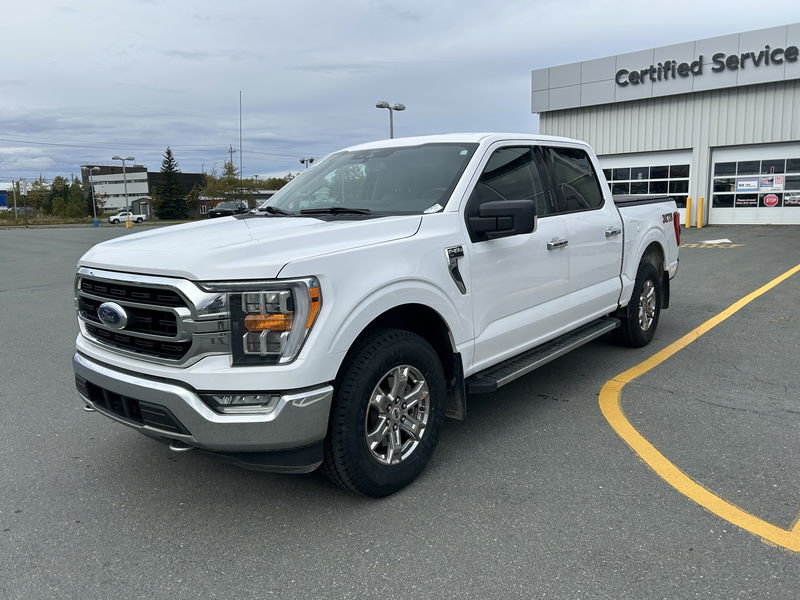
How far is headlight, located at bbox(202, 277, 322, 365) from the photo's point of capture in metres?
2.81

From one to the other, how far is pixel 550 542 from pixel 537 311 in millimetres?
1860

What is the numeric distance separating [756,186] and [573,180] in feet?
82.5

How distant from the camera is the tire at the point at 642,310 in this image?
237 inches

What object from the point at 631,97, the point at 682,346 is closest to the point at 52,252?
the point at 682,346

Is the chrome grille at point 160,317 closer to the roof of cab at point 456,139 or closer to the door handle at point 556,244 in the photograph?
the roof of cab at point 456,139

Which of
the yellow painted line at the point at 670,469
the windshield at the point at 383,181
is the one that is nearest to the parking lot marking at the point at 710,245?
the yellow painted line at the point at 670,469

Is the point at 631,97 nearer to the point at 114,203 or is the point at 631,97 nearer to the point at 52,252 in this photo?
the point at 52,252

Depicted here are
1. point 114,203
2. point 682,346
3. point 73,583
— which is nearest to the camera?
point 73,583

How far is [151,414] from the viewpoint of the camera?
297 centimetres

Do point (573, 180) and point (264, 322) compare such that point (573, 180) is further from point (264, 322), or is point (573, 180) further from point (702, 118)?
point (702, 118)

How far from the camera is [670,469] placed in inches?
Result: 142

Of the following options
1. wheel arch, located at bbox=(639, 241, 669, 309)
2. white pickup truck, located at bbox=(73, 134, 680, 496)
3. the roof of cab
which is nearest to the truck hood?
white pickup truck, located at bbox=(73, 134, 680, 496)

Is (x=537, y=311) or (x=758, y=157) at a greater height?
(x=758, y=157)

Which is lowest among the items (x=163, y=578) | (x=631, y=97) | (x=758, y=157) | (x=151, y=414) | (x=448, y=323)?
(x=163, y=578)
